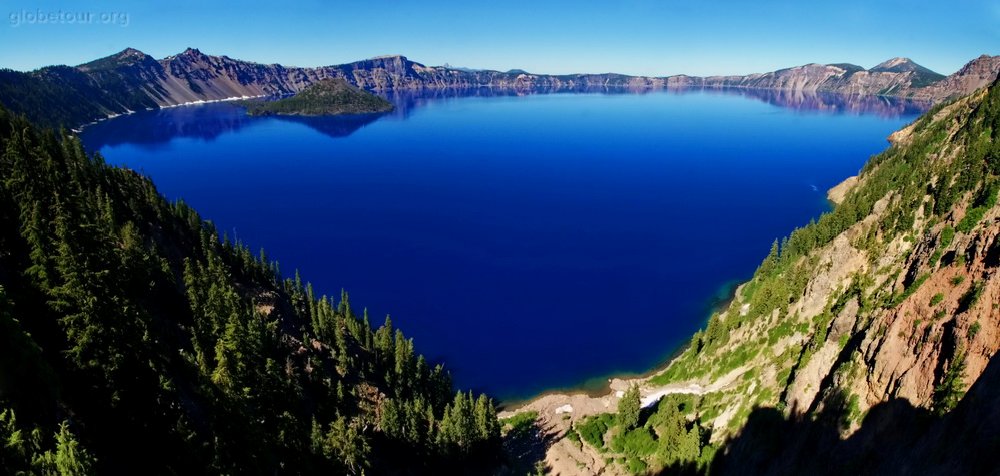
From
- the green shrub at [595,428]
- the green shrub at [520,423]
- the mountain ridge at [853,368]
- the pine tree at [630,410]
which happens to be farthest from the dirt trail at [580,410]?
the pine tree at [630,410]

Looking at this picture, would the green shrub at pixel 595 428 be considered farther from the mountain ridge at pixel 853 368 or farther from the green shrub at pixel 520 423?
the green shrub at pixel 520 423

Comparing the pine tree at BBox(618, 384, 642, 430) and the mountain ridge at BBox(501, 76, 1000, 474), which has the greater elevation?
the mountain ridge at BBox(501, 76, 1000, 474)

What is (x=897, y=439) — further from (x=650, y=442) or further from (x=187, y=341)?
(x=187, y=341)

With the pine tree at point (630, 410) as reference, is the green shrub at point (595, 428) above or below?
below

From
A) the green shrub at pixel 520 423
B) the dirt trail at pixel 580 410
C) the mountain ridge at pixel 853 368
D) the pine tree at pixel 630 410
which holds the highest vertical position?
the mountain ridge at pixel 853 368

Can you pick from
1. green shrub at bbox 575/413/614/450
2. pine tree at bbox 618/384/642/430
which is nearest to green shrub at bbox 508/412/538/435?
green shrub at bbox 575/413/614/450

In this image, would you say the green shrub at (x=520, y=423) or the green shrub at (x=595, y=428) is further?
the green shrub at (x=520, y=423)

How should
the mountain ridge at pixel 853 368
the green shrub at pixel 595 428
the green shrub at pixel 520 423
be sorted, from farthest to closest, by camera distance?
the green shrub at pixel 520 423
the green shrub at pixel 595 428
the mountain ridge at pixel 853 368

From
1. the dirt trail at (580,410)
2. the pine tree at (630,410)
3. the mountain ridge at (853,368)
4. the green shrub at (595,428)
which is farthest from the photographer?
the green shrub at (595,428)

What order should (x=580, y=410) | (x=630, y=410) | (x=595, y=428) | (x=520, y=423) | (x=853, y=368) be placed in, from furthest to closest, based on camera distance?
(x=580, y=410) < (x=520, y=423) < (x=595, y=428) < (x=630, y=410) < (x=853, y=368)

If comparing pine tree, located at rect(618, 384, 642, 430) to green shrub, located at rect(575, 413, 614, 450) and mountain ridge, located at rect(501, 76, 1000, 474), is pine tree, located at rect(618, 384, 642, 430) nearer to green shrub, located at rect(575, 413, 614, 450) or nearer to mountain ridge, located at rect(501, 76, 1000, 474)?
mountain ridge, located at rect(501, 76, 1000, 474)

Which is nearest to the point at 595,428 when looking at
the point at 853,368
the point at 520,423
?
the point at 520,423

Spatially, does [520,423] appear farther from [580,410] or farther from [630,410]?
[630,410]
